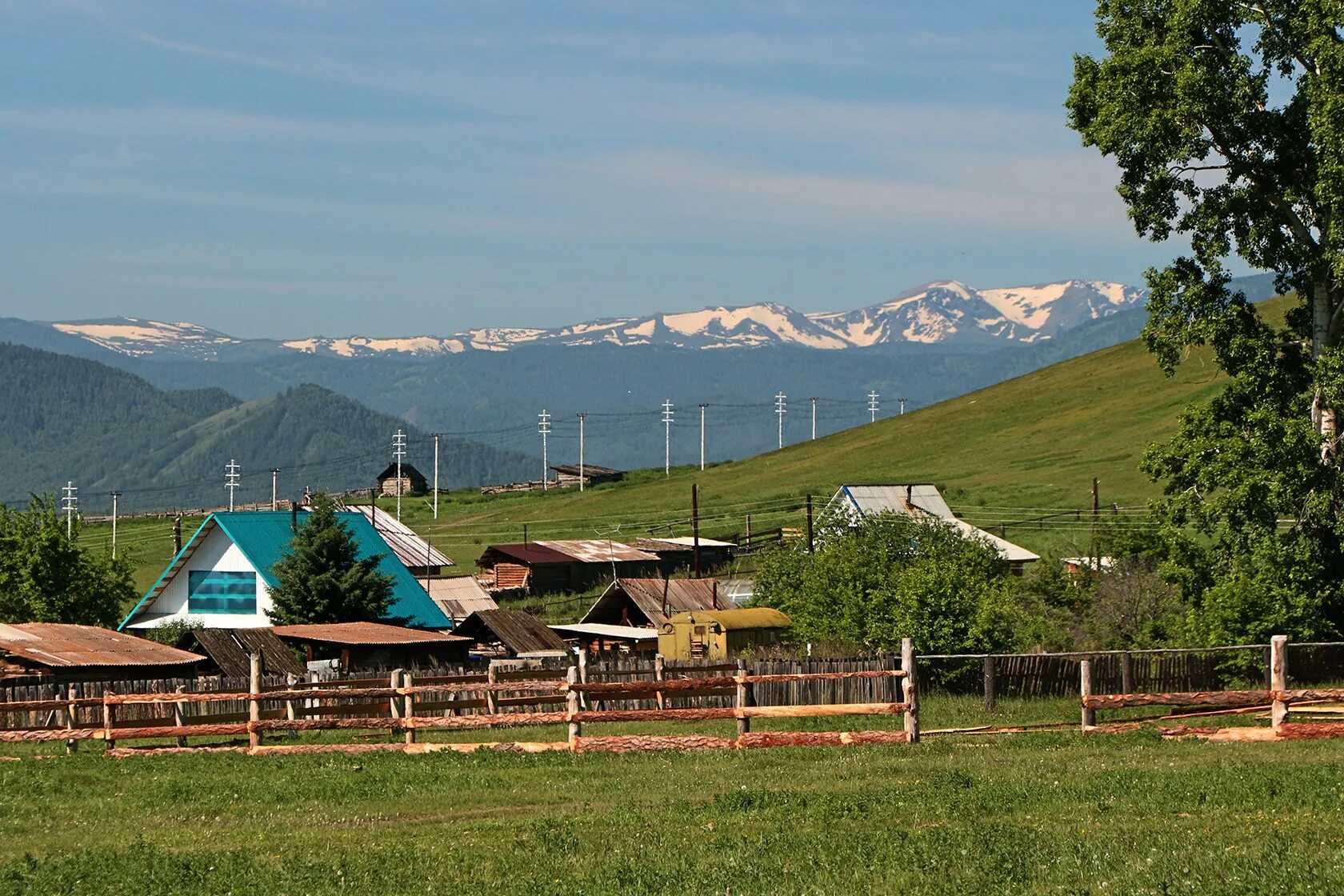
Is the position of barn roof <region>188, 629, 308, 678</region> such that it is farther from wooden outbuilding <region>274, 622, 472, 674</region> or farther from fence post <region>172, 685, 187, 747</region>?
fence post <region>172, 685, 187, 747</region>

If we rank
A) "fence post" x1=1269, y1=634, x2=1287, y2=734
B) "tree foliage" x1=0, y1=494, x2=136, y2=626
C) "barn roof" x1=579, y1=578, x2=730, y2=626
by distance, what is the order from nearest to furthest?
"fence post" x1=1269, y1=634, x2=1287, y2=734 → "tree foliage" x1=0, y1=494, x2=136, y2=626 → "barn roof" x1=579, y1=578, x2=730, y2=626

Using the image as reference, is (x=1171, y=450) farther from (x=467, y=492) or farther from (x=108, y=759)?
(x=467, y=492)

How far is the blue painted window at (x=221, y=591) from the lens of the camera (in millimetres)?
68625

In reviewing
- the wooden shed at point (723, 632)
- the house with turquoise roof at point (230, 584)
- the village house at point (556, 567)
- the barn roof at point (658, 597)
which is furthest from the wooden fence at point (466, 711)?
the village house at point (556, 567)

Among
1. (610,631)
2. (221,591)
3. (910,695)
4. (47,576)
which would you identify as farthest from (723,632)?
(910,695)

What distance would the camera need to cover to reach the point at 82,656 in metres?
45.2

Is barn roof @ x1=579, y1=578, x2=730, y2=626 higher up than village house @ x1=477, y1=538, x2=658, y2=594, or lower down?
lower down

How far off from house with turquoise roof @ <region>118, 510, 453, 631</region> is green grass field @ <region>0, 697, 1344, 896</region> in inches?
1662

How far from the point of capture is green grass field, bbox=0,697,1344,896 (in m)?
14.4

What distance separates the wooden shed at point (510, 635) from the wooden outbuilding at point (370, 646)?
563 cm

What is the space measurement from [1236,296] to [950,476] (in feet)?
363

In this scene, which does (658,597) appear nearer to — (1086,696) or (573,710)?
(573,710)

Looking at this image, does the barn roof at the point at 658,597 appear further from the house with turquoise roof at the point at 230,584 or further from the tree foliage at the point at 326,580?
the tree foliage at the point at 326,580

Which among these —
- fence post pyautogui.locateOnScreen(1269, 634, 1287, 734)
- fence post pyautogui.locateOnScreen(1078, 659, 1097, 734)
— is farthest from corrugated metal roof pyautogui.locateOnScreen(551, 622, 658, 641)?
fence post pyautogui.locateOnScreen(1269, 634, 1287, 734)
